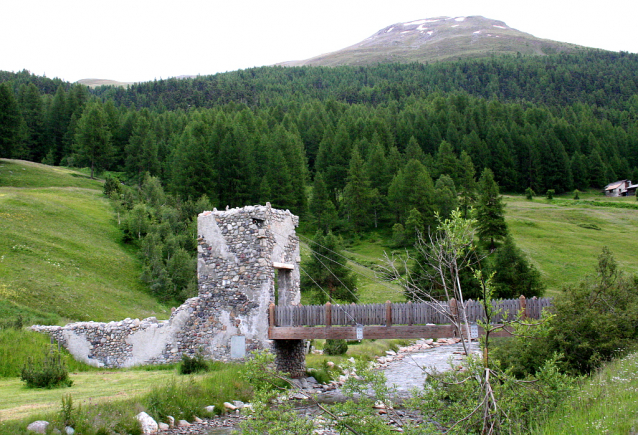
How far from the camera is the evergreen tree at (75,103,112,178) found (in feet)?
241

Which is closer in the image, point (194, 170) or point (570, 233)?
point (570, 233)

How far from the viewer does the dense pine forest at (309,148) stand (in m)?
60.1

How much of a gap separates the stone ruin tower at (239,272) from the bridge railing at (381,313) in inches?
29.8

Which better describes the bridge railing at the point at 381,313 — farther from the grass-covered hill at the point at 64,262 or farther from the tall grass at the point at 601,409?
the grass-covered hill at the point at 64,262

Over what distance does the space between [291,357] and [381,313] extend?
4282 millimetres

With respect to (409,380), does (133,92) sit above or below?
above

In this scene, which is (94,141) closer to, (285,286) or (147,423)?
(285,286)

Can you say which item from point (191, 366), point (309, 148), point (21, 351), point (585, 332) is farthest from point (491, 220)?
point (309, 148)

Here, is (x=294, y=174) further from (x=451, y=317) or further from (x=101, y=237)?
(x=451, y=317)

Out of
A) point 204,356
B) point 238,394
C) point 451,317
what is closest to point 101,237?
point 204,356

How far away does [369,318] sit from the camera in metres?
17.3

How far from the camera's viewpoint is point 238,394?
52.5 ft

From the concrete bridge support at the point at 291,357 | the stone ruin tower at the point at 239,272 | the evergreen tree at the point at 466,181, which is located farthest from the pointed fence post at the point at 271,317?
the evergreen tree at the point at 466,181

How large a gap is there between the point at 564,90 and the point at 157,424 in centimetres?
17640
